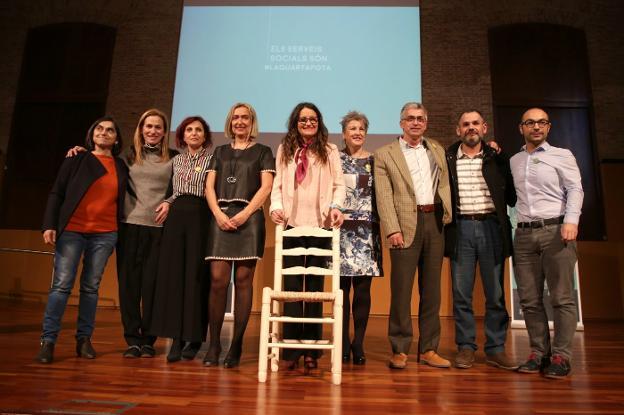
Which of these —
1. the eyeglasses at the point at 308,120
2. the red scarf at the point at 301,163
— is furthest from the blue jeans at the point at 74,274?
the eyeglasses at the point at 308,120

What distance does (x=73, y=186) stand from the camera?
8.67 feet

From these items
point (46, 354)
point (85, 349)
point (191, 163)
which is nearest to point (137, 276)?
point (85, 349)

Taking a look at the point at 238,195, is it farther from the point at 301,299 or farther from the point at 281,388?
the point at 281,388

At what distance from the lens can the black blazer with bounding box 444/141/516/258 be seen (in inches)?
103

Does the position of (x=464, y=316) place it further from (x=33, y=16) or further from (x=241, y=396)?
(x=33, y=16)

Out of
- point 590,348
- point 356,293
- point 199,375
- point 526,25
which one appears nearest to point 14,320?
point 199,375

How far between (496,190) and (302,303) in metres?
1.27

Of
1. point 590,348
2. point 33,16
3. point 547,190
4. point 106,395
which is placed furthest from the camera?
point 33,16

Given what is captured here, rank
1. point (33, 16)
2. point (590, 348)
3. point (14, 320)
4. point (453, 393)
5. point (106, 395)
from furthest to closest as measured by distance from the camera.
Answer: point (33, 16), point (14, 320), point (590, 348), point (453, 393), point (106, 395)

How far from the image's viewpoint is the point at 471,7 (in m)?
7.39

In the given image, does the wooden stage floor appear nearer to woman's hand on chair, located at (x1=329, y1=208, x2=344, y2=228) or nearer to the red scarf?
woman's hand on chair, located at (x1=329, y1=208, x2=344, y2=228)

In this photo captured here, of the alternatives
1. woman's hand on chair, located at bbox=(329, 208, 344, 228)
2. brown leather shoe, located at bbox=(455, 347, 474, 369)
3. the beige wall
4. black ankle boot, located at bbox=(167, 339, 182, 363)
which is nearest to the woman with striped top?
black ankle boot, located at bbox=(167, 339, 182, 363)

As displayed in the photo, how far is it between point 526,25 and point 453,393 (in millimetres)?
7139

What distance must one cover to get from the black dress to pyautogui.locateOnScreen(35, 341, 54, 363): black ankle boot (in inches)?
37.9
